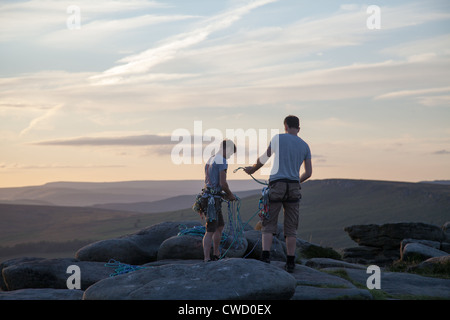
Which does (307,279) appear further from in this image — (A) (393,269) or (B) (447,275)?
(A) (393,269)

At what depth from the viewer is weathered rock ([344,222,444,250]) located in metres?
24.8

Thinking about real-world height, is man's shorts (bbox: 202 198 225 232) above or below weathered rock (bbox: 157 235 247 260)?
above

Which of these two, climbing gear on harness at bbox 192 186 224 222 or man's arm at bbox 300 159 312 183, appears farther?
climbing gear on harness at bbox 192 186 224 222

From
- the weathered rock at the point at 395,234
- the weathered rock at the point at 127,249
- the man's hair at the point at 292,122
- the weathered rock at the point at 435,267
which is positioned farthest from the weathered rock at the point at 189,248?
the weathered rock at the point at 395,234

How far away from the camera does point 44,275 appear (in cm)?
1338

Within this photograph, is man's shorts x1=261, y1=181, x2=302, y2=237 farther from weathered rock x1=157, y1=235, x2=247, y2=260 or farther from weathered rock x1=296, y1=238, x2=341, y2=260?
weathered rock x1=296, y1=238, x2=341, y2=260

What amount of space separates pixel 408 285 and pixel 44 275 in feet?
28.3

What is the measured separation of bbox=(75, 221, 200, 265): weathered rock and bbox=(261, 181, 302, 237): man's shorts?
5843 millimetres

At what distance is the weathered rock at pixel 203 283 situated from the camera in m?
8.34

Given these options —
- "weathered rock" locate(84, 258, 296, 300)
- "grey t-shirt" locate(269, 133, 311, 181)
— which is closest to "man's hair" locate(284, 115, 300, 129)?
"grey t-shirt" locate(269, 133, 311, 181)

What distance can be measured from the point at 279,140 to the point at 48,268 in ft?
21.7
